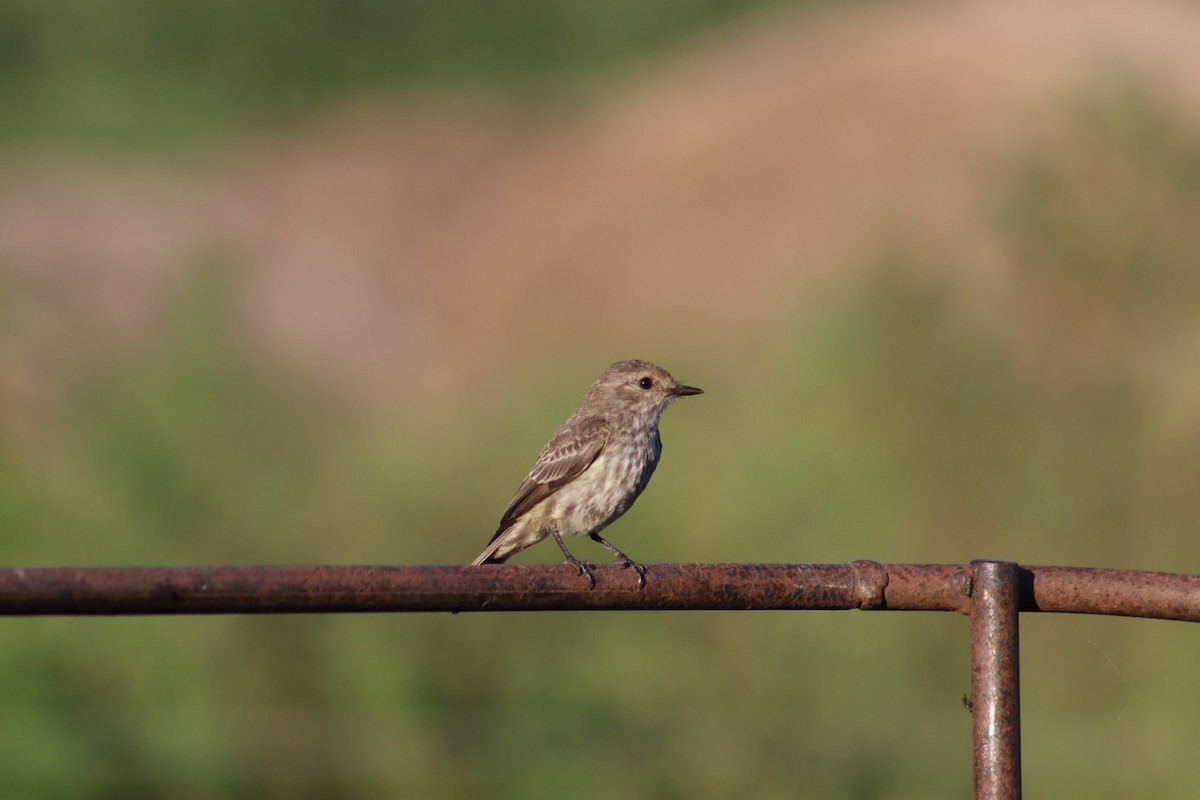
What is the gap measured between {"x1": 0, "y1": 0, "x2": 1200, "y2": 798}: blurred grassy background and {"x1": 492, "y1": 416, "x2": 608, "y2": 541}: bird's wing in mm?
3369

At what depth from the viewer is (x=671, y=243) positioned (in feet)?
72.0

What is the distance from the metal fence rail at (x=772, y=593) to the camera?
290cm

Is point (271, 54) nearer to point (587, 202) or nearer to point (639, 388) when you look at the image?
point (587, 202)

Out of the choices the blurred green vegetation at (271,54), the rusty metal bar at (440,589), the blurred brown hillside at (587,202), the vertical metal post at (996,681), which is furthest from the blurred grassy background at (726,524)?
the blurred green vegetation at (271,54)

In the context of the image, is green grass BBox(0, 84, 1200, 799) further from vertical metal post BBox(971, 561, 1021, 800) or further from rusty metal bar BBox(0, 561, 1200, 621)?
vertical metal post BBox(971, 561, 1021, 800)

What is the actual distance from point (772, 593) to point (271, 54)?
30232mm

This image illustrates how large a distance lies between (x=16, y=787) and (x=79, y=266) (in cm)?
1593

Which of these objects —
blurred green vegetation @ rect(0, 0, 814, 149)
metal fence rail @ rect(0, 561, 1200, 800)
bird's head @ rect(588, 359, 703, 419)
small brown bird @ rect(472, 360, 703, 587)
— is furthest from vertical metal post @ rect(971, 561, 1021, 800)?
blurred green vegetation @ rect(0, 0, 814, 149)

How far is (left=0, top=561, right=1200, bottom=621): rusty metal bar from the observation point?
2.95 meters

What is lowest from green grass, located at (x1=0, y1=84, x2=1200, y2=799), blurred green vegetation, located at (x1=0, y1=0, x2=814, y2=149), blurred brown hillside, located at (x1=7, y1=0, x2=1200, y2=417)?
green grass, located at (x1=0, y1=84, x2=1200, y2=799)

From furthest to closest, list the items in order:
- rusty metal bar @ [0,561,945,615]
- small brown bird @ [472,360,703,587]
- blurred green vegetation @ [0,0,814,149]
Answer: blurred green vegetation @ [0,0,814,149], small brown bird @ [472,360,703,587], rusty metal bar @ [0,561,945,615]

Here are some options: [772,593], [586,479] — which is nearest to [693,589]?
[772,593]

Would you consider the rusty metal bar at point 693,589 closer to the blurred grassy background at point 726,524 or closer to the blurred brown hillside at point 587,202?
the blurred grassy background at point 726,524

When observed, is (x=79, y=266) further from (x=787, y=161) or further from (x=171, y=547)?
(x=171, y=547)
